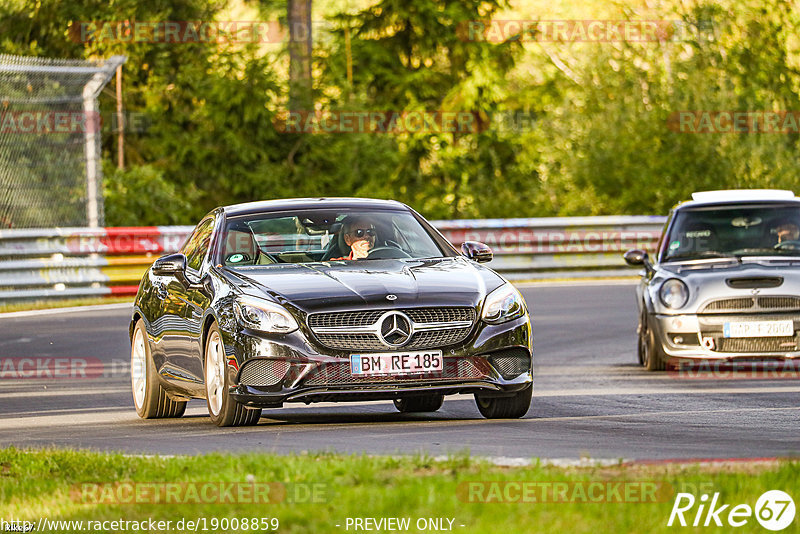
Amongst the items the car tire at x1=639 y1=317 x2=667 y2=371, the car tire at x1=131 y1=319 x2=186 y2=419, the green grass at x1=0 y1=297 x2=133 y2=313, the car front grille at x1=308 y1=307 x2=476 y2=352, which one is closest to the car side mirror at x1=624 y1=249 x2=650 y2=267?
the car tire at x1=639 y1=317 x2=667 y2=371

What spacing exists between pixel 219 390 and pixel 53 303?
12792 millimetres

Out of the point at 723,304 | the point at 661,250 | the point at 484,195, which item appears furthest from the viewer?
the point at 484,195

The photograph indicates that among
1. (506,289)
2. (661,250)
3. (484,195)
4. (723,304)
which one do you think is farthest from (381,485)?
(484,195)

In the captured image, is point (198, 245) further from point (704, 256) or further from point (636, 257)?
point (704, 256)

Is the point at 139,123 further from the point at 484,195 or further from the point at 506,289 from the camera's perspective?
the point at 506,289

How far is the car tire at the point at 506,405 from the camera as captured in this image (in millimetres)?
10727

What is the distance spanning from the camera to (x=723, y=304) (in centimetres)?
1463

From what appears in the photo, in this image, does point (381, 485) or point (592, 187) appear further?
point (592, 187)

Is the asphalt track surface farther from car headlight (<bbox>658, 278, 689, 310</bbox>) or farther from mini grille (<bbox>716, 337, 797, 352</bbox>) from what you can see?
car headlight (<bbox>658, 278, 689, 310</bbox>)

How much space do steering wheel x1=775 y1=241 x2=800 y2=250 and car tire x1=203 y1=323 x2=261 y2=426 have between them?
666cm

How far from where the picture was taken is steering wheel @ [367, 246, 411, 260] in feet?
37.1

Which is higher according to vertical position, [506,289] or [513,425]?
[506,289]

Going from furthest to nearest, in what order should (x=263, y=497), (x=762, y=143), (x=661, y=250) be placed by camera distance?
(x=762, y=143) → (x=661, y=250) → (x=263, y=497)

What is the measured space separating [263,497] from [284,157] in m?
28.3
